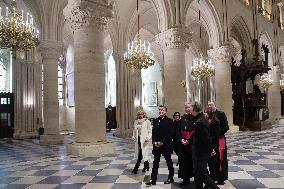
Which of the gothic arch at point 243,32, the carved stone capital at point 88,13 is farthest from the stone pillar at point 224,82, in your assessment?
the carved stone capital at point 88,13

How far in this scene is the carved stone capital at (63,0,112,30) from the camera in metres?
9.84

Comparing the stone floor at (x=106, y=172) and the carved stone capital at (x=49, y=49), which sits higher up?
the carved stone capital at (x=49, y=49)

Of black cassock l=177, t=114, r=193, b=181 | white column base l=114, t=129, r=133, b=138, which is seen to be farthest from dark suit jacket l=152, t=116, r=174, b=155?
white column base l=114, t=129, r=133, b=138

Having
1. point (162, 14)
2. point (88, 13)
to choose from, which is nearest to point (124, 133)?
point (162, 14)

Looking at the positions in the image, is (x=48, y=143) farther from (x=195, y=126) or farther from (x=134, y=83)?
(x=195, y=126)

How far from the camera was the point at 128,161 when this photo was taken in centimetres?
893

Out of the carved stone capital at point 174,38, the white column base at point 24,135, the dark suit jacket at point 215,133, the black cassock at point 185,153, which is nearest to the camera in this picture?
the dark suit jacket at point 215,133

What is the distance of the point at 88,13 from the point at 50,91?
603 centimetres

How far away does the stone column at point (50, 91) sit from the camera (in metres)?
14.7

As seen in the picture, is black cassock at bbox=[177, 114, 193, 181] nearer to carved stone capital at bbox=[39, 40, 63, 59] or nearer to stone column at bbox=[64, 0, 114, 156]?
stone column at bbox=[64, 0, 114, 156]

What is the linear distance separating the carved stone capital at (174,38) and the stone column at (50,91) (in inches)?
207

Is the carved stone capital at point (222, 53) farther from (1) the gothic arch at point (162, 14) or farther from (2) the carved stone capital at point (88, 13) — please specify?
(2) the carved stone capital at point (88, 13)

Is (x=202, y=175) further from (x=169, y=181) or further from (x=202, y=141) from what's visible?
(x=169, y=181)

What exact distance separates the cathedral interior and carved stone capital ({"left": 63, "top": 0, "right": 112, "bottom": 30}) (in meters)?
0.03
